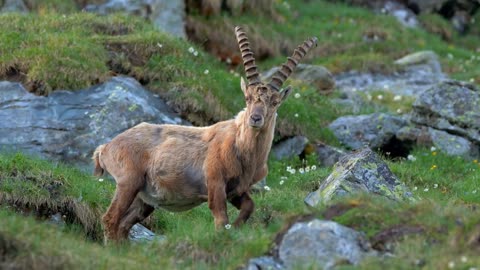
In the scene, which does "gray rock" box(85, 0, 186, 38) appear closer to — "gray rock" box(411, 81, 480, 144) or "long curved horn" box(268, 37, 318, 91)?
"gray rock" box(411, 81, 480, 144)

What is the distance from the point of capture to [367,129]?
61.3 ft

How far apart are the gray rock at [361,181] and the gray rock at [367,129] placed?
515cm

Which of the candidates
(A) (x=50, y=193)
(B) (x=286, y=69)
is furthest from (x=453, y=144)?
(A) (x=50, y=193)

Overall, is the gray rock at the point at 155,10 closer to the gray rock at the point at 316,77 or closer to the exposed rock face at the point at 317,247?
the gray rock at the point at 316,77

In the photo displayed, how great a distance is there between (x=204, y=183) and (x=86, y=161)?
13.5 feet

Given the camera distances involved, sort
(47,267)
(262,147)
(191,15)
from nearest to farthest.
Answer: (47,267)
(262,147)
(191,15)

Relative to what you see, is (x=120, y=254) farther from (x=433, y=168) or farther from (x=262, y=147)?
(x=433, y=168)

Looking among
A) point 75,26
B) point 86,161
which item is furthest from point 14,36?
point 86,161

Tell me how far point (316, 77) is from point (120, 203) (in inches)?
376

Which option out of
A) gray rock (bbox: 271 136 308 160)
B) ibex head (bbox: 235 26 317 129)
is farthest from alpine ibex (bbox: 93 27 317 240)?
gray rock (bbox: 271 136 308 160)

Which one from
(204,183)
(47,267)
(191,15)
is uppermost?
(47,267)

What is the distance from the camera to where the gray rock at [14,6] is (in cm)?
2127

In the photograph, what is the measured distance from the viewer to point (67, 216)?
13750mm

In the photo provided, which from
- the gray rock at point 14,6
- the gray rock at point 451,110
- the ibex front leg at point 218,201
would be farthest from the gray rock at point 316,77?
the ibex front leg at point 218,201
